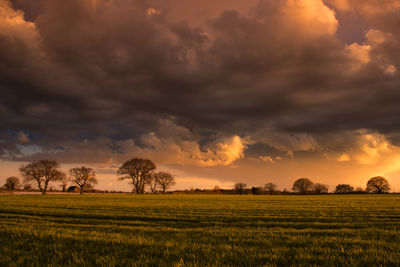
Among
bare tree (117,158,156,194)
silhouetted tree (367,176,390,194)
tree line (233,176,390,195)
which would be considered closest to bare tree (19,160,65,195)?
bare tree (117,158,156,194)

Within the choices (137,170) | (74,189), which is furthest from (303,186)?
(74,189)

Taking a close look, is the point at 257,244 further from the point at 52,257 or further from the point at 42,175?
the point at 42,175

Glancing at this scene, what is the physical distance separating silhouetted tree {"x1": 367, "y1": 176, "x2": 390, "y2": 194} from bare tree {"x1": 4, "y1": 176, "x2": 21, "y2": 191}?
184m

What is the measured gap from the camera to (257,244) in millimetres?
8570

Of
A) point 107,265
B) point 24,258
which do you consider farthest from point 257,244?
point 24,258

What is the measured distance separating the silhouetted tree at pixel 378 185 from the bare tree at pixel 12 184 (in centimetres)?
18433

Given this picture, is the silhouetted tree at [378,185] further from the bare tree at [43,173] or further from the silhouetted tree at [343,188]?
the bare tree at [43,173]

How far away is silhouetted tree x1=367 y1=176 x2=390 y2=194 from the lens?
410ft

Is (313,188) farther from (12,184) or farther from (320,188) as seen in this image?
(12,184)

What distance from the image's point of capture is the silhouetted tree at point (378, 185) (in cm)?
12488

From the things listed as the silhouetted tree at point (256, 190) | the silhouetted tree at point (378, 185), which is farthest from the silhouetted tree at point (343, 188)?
the silhouetted tree at point (256, 190)

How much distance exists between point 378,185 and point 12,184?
190m

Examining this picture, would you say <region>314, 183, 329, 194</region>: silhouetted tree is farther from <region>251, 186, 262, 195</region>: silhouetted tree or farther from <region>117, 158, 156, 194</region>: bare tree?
<region>117, 158, 156, 194</region>: bare tree

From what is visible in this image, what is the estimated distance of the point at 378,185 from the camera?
126m
